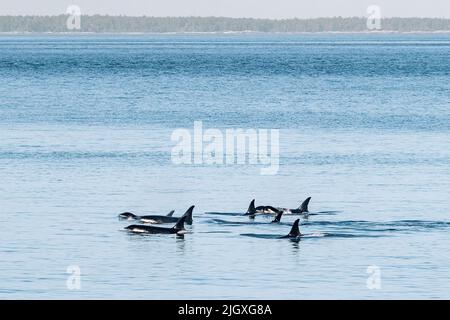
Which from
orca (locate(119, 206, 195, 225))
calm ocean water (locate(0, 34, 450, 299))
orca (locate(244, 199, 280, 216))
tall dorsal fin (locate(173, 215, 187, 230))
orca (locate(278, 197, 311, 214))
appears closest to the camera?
calm ocean water (locate(0, 34, 450, 299))

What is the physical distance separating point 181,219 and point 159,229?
0.86 m

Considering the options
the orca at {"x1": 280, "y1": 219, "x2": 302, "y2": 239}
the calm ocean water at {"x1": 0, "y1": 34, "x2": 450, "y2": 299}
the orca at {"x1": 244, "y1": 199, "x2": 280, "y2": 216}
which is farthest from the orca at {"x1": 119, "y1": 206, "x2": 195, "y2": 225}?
the orca at {"x1": 280, "y1": 219, "x2": 302, "y2": 239}

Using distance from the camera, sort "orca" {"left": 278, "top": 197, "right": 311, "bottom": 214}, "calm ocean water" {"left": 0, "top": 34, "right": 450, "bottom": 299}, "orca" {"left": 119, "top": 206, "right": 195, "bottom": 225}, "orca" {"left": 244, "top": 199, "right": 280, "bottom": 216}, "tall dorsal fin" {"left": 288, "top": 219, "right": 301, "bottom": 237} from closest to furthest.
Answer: "calm ocean water" {"left": 0, "top": 34, "right": 450, "bottom": 299}, "tall dorsal fin" {"left": 288, "top": 219, "right": 301, "bottom": 237}, "orca" {"left": 119, "top": 206, "right": 195, "bottom": 225}, "orca" {"left": 244, "top": 199, "right": 280, "bottom": 216}, "orca" {"left": 278, "top": 197, "right": 311, "bottom": 214}

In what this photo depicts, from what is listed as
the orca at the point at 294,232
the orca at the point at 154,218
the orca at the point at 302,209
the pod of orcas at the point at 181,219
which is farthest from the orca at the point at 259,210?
the orca at the point at 294,232

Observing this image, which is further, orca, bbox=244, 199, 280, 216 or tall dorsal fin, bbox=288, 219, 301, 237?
orca, bbox=244, 199, 280, 216

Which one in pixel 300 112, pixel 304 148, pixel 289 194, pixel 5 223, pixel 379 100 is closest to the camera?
Answer: pixel 5 223

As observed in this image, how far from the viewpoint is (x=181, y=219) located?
1452 inches

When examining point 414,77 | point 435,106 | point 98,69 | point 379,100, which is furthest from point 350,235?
point 98,69

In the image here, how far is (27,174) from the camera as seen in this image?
5053 cm

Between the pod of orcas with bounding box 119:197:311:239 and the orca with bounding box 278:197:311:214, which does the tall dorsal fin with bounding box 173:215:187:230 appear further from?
the orca with bounding box 278:197:311:214

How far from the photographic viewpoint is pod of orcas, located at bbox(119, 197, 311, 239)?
36875 millimetres

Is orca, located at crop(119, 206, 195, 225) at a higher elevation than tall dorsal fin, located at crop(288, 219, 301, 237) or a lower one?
lower

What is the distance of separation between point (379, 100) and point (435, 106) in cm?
951
